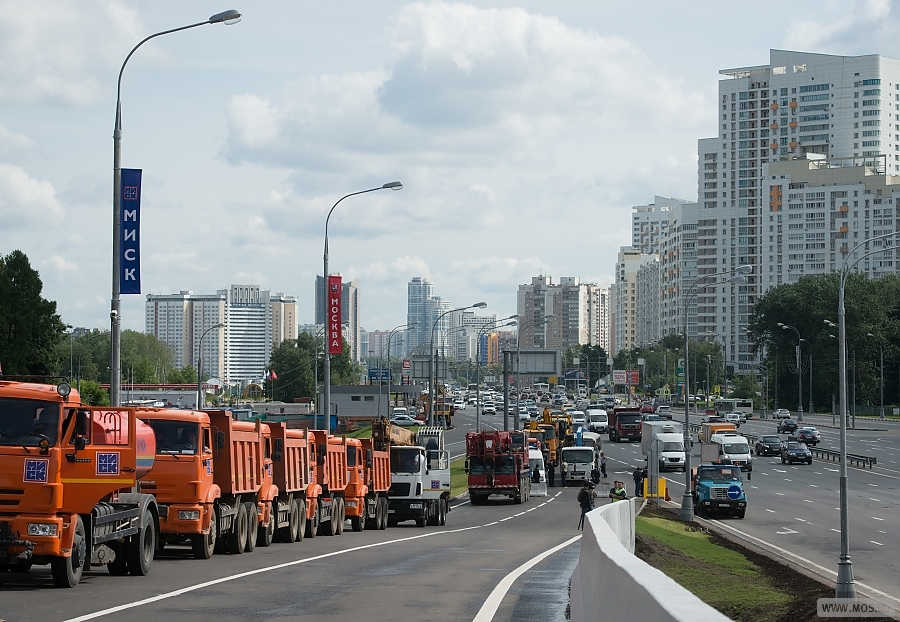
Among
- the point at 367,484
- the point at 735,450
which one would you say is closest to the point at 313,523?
the point at 367,484

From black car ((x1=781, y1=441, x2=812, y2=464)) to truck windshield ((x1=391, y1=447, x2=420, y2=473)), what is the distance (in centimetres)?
4275

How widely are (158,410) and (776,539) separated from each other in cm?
2367

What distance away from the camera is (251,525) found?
900 inches

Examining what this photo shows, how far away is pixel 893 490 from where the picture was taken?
185 feet

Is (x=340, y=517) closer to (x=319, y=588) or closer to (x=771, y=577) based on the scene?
(x=771, y=577)

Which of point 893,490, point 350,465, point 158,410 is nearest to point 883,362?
point 893,490

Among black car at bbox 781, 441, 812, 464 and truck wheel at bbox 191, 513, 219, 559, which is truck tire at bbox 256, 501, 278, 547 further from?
black car at bbox 781, 441, 812, 464

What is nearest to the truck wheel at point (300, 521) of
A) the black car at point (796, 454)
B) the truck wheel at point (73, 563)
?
the truck wheel at point (73, 563)

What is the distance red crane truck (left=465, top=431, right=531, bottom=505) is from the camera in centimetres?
5162

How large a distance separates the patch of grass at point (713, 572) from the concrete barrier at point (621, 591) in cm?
750

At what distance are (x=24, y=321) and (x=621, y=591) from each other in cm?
7739

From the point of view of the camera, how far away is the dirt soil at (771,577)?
760 inches

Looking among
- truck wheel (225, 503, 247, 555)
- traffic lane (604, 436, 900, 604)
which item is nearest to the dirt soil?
traffic lane (604, 436, 900, 604)

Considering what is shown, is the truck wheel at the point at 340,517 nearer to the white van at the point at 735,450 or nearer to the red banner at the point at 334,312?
the red banner at the point at 334,312
